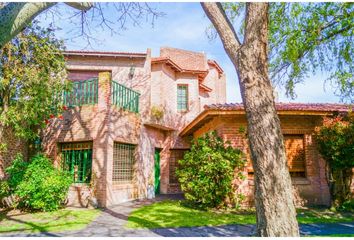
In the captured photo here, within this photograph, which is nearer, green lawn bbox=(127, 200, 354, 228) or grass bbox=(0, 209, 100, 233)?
grass bbox=(0, 209, 100, 233)

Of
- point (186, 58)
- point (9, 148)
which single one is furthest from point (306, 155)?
point (186, 58)

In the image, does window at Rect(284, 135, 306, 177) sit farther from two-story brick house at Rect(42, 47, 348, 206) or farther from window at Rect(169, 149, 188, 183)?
window at Rect(169, 149, 188, 183)

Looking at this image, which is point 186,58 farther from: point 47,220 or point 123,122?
point 47,220

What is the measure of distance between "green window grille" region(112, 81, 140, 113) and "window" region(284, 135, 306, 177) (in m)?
7.53

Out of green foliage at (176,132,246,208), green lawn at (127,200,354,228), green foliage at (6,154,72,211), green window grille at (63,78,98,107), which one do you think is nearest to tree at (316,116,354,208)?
green lawn at (127,200,354,228)

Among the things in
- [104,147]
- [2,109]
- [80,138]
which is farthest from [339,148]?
[2,109]

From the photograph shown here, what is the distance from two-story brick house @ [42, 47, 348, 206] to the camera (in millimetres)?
11031

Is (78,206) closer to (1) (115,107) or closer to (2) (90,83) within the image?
(1) (115,107)

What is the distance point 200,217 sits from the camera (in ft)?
29.6

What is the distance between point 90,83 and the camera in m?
13.0

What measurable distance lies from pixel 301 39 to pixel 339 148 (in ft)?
12.8

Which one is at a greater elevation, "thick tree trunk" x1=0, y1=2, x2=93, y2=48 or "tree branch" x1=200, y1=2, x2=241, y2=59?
"tree branch" x1=200, y1=2, x2=241, y2=59

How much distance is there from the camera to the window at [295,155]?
11.2 metres

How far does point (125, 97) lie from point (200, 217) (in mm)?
7383
